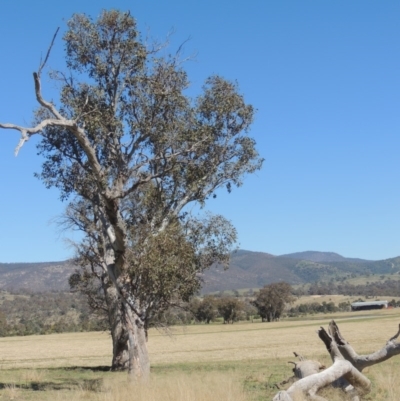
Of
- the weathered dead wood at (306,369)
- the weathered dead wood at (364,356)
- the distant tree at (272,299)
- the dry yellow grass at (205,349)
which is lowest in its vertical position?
the dry yellow grass at (205,349)

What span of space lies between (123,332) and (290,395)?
21.5m

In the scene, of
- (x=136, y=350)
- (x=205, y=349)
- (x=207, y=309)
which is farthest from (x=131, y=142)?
(x=207, y=309)

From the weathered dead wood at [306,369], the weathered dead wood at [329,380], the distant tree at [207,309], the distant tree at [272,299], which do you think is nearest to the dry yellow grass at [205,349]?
the weathered dead wood at [306,369]

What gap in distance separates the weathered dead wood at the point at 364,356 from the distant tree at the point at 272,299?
11896 cm

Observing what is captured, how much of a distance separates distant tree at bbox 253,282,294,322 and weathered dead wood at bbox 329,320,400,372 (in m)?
119

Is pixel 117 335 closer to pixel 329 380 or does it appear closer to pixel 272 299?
pixel 329 380

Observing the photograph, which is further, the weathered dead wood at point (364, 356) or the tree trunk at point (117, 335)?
the tree trunk at point (117, 335)

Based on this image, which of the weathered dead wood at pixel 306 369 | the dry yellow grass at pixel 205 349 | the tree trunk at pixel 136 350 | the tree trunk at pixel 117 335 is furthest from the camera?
the dry yellow grass at pixel 205 349

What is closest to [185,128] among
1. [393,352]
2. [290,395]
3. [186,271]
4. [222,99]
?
[222,99]

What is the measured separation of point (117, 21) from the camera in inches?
932

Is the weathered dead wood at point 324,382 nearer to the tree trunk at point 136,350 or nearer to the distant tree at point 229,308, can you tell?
the tree trunk at point 136,350

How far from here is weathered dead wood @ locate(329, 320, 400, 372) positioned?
15.1 m

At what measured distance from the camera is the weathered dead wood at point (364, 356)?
15.1 m

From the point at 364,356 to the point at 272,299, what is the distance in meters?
123
